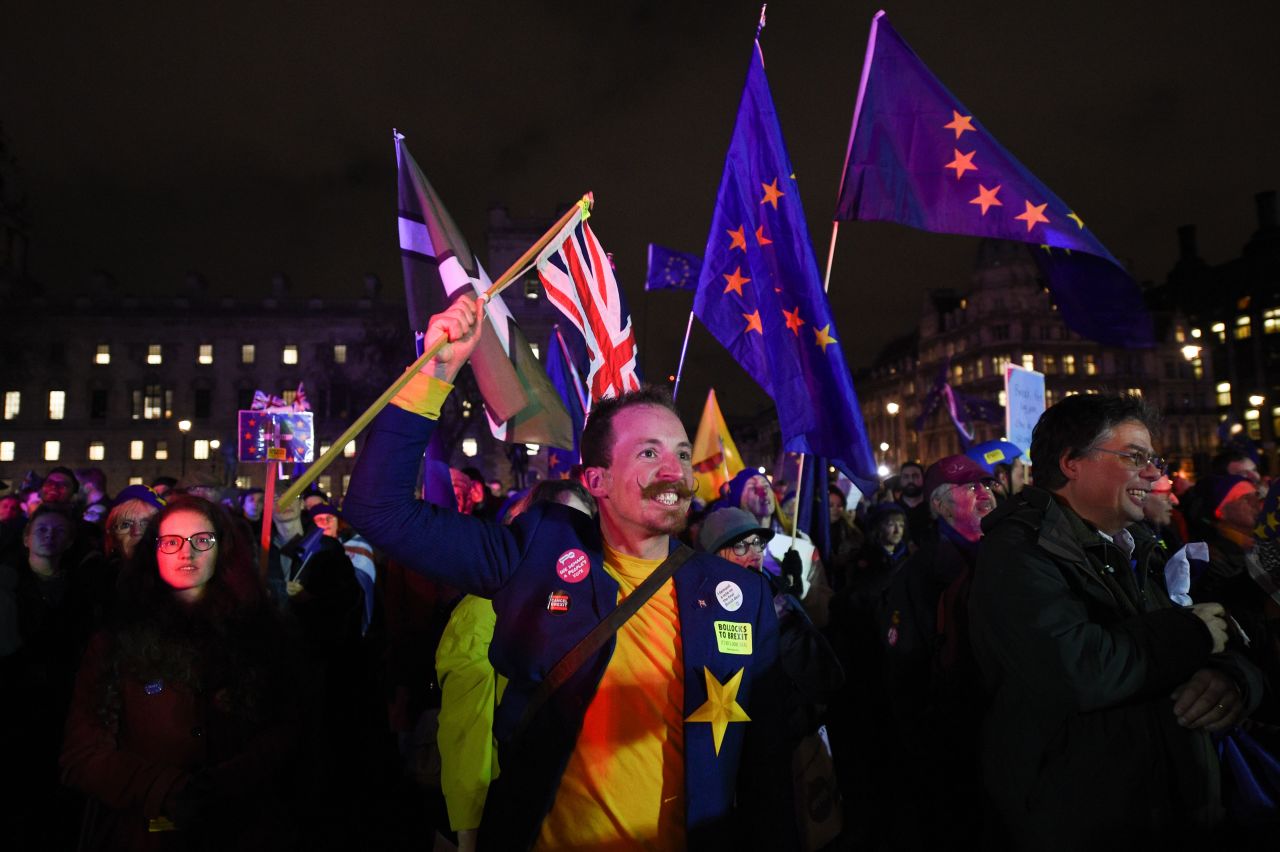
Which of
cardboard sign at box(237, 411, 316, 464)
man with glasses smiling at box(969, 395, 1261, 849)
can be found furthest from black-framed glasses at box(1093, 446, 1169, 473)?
cardboard sign at box(237, 411, 316, 464)

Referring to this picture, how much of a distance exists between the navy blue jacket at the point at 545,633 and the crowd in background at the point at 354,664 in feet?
0.73

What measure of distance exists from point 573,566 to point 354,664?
5.99 m

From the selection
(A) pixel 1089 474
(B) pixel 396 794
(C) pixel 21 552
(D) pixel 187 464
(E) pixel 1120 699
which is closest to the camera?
(E) pixel 1120 699

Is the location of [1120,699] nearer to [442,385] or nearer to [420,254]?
[442,385]

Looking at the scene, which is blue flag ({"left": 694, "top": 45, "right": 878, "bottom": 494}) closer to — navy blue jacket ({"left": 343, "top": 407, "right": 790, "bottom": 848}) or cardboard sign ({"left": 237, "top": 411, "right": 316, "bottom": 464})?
navy blue jacket ({"left": 343, "top": 407, "right": 790, "bottom": 848})

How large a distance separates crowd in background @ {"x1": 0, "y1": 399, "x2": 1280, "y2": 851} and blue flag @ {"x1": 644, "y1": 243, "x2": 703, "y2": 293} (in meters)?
5.06

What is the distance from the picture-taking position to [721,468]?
400 inches

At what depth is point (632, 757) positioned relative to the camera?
215 cm

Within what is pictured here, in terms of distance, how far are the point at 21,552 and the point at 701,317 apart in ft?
18.2

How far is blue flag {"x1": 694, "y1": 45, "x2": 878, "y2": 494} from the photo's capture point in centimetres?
557

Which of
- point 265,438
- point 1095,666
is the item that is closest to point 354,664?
point 265,438

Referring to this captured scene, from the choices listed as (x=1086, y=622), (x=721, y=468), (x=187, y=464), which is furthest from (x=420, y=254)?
(x=187, y=464)

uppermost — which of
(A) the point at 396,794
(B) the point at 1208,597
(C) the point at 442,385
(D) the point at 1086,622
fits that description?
(C) the point at 442,385

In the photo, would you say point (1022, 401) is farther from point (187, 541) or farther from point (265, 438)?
point (187, 541)
